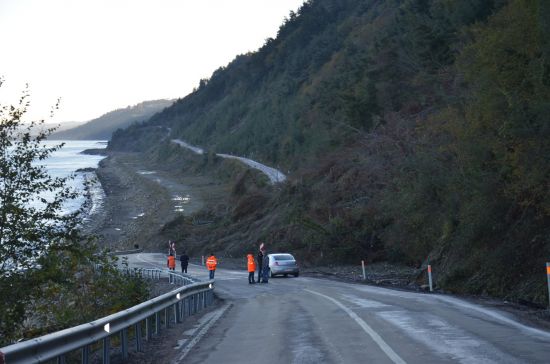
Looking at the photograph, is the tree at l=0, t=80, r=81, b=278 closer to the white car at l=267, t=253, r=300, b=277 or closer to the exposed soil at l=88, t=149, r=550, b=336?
the exposed soil at l=88, t=149, r=550, b=336

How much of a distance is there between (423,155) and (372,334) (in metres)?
19.3

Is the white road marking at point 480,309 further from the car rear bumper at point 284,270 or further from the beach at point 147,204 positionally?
the beach at point 147,204

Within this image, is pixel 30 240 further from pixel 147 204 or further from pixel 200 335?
pixel 147 204

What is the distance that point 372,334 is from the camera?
498 inches

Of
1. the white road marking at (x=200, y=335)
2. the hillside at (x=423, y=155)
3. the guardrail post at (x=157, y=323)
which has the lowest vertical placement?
the white road marking at (x=200, y=335)

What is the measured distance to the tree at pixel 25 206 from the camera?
1608 centimetres

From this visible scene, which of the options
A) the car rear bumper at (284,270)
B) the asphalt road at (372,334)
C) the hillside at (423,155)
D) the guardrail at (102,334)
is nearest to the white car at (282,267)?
the car rear bumper at (284,270)

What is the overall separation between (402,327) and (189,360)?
432 cm

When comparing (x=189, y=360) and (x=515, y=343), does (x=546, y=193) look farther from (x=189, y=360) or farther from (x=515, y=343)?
(x=189, y=360)

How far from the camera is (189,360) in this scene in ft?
36.5

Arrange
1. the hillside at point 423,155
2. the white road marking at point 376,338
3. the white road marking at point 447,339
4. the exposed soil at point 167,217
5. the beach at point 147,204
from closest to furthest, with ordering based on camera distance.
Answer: the white road marking at point 447,339, the white road marking at point 376,338, the hillside at point 423,155, the exposed soil at point 167,217, the beach at point 147,204

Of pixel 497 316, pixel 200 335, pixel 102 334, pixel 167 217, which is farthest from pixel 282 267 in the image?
pixel 167 217

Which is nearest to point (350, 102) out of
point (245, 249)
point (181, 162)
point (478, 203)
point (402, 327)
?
point (245, 249)

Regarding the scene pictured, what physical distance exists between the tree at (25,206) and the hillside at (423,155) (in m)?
11.6
